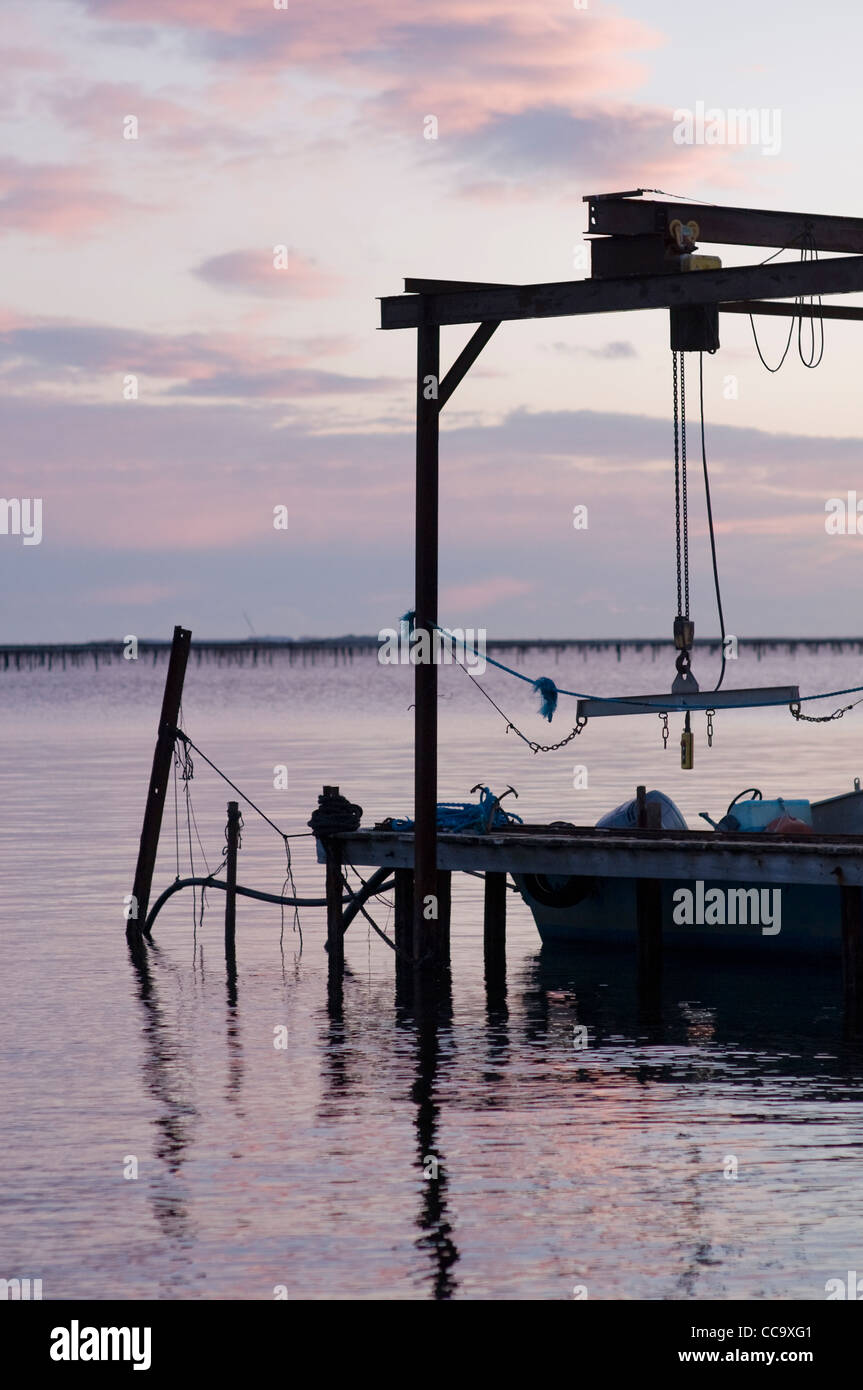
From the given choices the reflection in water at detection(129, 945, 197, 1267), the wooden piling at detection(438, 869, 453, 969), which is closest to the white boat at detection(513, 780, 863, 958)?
the wooden piling at detection(438, 869, 453, 969)

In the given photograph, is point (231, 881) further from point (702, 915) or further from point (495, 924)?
point (702, 915)

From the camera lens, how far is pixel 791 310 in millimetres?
21031

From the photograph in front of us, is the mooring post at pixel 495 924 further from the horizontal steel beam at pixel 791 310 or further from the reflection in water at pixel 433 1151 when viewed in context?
the horizontal steel beam at pixel 791 310

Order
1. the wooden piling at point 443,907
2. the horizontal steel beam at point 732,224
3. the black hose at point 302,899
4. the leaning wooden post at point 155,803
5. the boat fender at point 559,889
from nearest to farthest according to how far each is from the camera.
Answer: the horizontal steel beam at point 732,224, the wooden piling at point 443,907, the black hose at point 302,899, the boat fender at point 559,889, the leaning wooden post at point 155,803

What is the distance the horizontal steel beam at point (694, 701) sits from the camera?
1919 cm

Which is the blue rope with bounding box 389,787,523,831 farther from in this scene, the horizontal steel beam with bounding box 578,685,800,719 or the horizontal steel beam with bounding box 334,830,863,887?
the horizontal steel beam with bounding box 578,685,800,719

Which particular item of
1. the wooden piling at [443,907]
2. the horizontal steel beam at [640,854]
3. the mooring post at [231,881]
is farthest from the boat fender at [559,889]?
the mooring post at [231,881]

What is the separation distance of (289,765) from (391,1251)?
154 ft

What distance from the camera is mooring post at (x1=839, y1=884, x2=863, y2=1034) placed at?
18.6m

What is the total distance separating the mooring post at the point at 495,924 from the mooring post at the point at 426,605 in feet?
7.82

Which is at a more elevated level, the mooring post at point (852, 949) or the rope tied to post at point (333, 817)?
the rope tied to post at point (333, 817)

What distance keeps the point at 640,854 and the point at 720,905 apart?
8.52 feet
